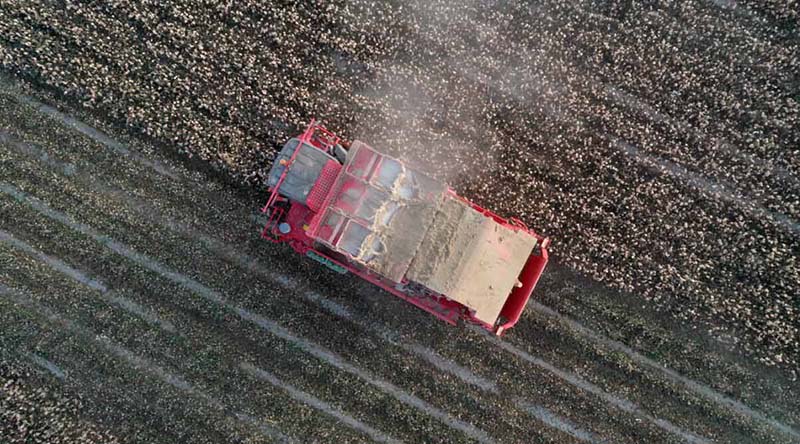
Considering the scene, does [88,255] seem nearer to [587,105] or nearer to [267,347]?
[267,347]

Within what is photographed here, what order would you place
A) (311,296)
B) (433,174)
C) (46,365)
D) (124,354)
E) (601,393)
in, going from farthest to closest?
(433,174) → (311,296) → (601,393) → (124,354) → (46,365)

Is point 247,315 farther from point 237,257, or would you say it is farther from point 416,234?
point 416,234

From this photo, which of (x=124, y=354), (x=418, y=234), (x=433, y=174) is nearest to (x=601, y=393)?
(x=418, y=234)

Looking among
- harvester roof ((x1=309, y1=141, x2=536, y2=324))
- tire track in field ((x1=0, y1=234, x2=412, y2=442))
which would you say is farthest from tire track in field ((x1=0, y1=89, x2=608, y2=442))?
harvester roof ((x1=309, y1=141, x2=536, y2=324))

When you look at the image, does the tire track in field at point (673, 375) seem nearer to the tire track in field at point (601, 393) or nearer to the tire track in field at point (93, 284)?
the tire track in field at point (601, 393)

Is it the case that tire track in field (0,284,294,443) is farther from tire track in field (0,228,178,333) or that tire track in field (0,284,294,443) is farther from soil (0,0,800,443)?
tire track in field (0,228,178,333)
